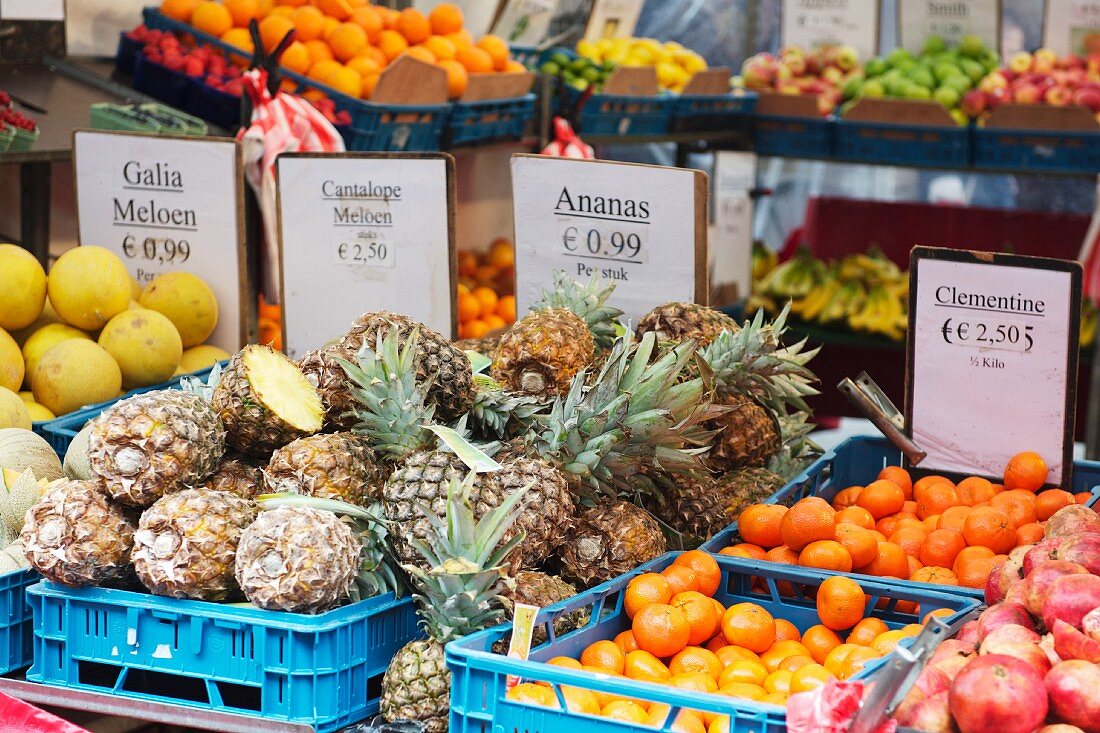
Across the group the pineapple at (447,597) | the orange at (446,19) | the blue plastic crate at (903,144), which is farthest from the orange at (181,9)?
the pineapple at (447,597)

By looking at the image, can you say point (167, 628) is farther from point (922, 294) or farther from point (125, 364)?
point (922, 294)

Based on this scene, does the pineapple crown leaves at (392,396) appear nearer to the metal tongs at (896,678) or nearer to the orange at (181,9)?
the metal tongs at (896,678)

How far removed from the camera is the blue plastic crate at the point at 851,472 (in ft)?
8.86

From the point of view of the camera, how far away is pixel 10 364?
2.94m

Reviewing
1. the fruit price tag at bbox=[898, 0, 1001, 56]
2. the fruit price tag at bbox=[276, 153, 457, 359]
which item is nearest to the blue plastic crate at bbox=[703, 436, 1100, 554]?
the fruit price tag at bbox=[276, 153, 457, 359]

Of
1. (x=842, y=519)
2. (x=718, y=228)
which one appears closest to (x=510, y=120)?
(x=718, y=228)

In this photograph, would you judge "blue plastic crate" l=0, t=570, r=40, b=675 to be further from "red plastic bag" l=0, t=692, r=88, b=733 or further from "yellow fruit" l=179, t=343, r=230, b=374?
"yellow fruit" l=179, t=343, r=230, b=374

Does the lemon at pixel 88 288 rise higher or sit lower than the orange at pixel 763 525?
higher

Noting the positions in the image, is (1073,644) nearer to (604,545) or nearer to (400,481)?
(604,545)

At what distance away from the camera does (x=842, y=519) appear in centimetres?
246

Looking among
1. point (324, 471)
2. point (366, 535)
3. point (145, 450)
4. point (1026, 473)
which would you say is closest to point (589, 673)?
point (366, 535)

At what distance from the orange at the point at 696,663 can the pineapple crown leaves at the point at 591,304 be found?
890 mm

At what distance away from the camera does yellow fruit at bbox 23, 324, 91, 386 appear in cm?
309

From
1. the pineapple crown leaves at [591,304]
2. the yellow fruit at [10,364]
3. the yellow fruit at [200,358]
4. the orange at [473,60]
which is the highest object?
the orange at [473,60]
